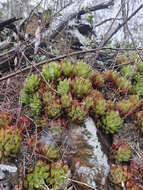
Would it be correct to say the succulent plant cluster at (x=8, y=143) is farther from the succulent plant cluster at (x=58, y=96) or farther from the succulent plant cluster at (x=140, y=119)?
the succulent plant cluster at (x=140, y=119)

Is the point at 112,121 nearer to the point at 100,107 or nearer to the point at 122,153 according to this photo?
the point at 100,107

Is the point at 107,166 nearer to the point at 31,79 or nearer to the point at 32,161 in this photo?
the point at 32,161

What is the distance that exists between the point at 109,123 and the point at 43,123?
3.66 feet

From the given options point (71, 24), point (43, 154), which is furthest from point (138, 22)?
point (43, 154)

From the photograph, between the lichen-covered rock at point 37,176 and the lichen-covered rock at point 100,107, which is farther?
the lichen-covered rock at point 100,107

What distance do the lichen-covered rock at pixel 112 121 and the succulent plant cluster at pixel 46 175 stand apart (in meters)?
0.98

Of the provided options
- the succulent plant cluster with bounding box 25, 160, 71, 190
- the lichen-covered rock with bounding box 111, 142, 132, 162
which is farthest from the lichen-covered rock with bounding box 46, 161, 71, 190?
the lichen-covered rock with bounding box 111, 142, 132, 162

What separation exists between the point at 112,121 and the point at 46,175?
1.34 m

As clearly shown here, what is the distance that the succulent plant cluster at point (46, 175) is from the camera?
6.93 feet

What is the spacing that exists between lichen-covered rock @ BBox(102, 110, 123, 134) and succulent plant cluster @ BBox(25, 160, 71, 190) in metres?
0.98

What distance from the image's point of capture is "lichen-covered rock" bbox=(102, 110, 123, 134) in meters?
2.69

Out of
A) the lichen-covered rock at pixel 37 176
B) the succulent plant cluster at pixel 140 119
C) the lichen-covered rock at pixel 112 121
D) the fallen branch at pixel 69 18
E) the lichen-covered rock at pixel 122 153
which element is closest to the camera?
the lichen-covered rock at pixel 37 176

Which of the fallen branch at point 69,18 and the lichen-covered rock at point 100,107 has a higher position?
the fallen branch at point 69,18

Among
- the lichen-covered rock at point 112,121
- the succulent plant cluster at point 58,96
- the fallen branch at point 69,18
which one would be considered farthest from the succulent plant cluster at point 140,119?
the fallen branch at point 69,18
